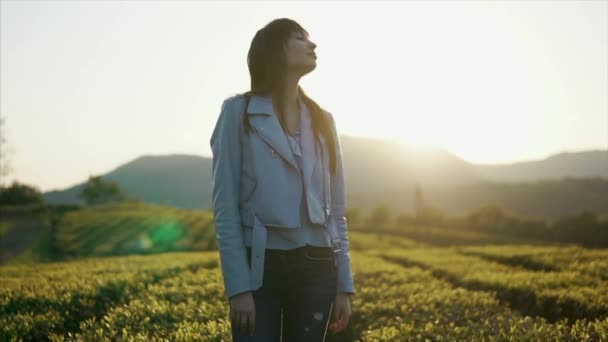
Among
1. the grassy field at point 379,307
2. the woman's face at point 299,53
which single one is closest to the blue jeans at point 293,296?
the woman's face at point 299,53

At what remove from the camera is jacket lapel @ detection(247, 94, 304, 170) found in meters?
2.60

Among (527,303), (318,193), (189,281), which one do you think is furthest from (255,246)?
(527,303)

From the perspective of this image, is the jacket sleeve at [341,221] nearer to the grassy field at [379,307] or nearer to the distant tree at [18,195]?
the grassy field at [379,307]

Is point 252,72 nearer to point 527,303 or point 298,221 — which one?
point 298,221

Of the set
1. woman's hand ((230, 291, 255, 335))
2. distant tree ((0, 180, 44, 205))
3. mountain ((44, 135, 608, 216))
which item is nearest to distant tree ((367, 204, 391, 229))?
mountain ((44, 135, 608, 216))

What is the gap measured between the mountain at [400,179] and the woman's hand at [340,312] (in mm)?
92214

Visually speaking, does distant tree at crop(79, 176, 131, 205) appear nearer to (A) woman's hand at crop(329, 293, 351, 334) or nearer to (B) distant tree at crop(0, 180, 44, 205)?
(B) distant tree at crop(0, 180, 44, 205)

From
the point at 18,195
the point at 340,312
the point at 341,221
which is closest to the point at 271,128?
the point at 341,221

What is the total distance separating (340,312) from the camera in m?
2.93

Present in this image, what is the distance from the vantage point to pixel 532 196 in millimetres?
87688

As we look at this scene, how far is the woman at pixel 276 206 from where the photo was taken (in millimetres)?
2484

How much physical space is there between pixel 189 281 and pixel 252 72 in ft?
20.6

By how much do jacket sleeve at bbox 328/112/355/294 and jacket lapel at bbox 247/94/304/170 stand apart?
21.5 inches

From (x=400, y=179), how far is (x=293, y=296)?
489ft
